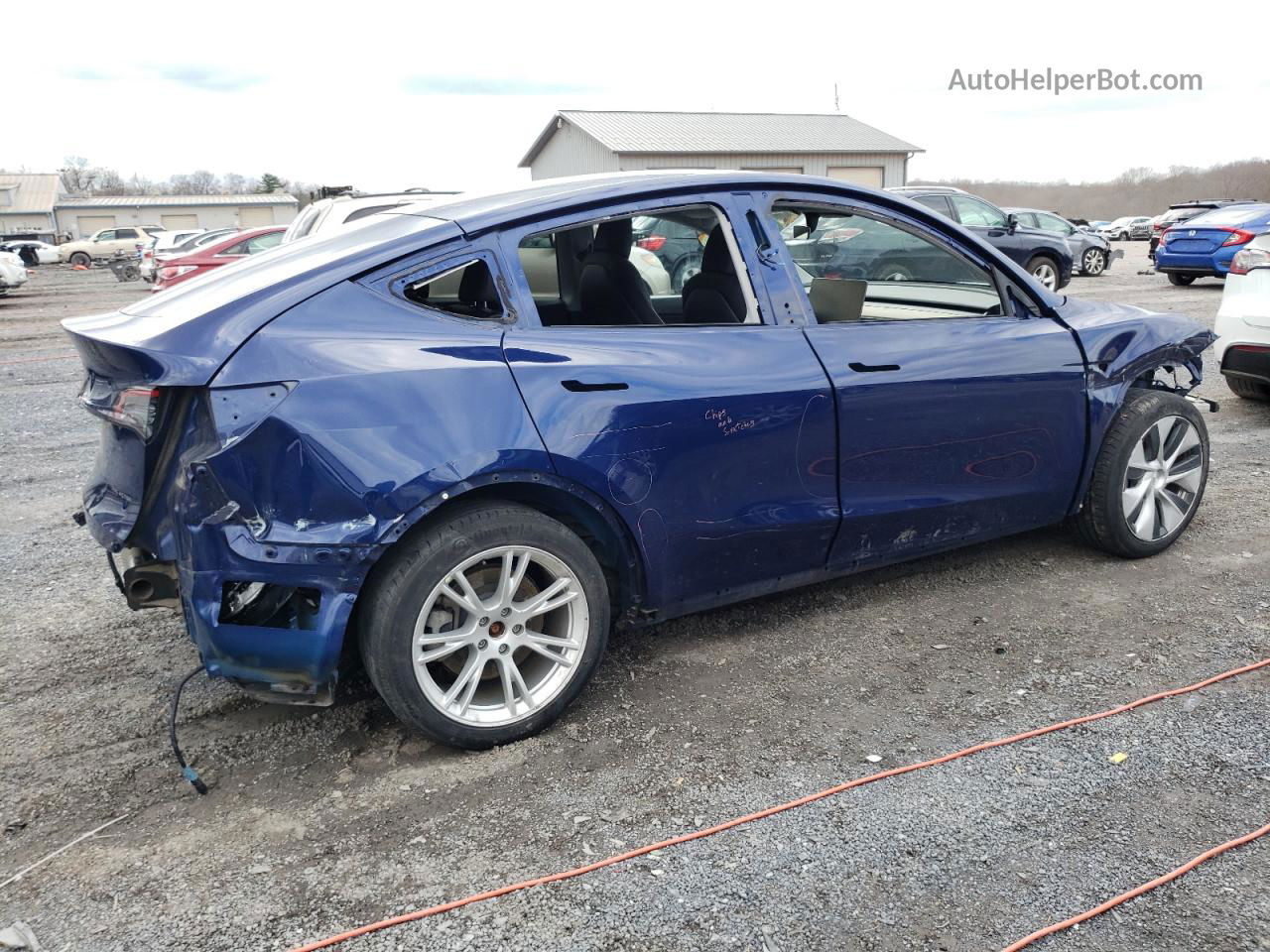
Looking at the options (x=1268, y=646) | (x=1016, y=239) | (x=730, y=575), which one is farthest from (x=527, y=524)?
(x=1016, y=239)

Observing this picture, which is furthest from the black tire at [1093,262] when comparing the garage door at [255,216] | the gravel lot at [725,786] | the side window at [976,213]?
the garage door at [255,216]

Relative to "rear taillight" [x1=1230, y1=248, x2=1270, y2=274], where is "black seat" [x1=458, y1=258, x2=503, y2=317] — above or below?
above

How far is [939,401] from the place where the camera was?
373 centimetres

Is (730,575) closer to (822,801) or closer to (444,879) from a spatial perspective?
(822,801)

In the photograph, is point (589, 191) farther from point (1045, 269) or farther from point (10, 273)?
point (10, 273)

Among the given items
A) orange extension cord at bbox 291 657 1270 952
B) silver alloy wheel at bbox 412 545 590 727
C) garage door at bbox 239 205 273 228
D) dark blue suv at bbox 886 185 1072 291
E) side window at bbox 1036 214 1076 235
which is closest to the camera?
orange extension cord at bbox 291 657 1270 952

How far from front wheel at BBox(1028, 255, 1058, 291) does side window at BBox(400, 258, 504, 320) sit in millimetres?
15307

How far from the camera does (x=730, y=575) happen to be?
3.47 metres

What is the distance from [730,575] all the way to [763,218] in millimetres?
1242

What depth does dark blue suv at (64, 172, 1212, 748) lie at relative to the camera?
276 centimetres

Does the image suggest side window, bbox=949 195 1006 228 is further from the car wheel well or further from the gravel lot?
the car wheel well

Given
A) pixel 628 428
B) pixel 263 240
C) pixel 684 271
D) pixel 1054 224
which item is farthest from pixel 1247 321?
pixel 263 240

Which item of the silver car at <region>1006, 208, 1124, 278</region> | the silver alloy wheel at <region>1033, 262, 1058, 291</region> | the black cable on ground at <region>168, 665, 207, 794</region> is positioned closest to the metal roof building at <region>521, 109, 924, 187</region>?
the silver car at <region>1006, 208, 1124, 278</region>

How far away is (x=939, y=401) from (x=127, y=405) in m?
2.66
